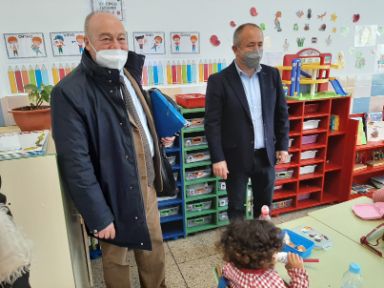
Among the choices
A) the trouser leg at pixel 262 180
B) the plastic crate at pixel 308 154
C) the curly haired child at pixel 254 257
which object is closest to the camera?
the curly haired child at pixel 254 257

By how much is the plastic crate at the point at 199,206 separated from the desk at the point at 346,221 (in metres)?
1.04

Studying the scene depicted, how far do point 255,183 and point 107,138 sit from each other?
→ 3.62 feet

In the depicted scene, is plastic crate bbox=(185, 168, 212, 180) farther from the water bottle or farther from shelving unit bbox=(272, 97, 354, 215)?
the water bottle

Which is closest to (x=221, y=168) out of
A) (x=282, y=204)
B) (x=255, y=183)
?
(x=255, y=183)

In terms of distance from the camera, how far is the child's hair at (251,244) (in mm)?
920

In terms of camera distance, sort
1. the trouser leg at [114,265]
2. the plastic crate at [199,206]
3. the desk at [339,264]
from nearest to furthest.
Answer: the desk at [339,264] < the trouser leg at [114,265] < the plastic crate at [199,206]

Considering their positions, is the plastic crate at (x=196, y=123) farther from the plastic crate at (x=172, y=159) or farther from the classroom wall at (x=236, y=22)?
the classroom wall at (x=236, y=22)

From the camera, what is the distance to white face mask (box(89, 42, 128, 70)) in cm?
124

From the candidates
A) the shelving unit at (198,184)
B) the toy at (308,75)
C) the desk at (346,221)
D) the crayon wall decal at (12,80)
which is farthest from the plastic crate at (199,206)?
the crayon wall decal at (12,80)

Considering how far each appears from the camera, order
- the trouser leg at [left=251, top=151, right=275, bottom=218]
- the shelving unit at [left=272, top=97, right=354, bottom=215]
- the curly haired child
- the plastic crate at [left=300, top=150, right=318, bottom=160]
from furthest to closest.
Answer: the plastic crate at [left=300, top=150, right=318, bottom=160] < the shelving unit at [left=272, top=97, right=354, bottom=215] < the trouser leg at [left=251, top=151, right=275, bottom=218] < the curly haired child

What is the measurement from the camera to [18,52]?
2014mm

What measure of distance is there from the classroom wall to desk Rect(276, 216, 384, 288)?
5.72 feet

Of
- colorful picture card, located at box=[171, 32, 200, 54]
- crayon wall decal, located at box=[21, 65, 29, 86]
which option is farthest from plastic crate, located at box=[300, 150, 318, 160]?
crayon wall decal, located at box=[21, 65, 29, 86]

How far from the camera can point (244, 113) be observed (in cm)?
174
